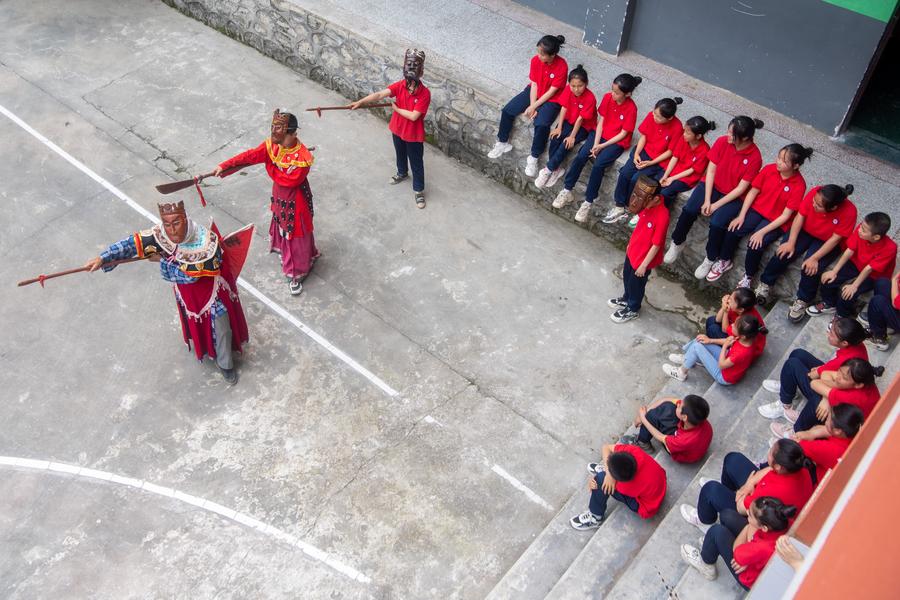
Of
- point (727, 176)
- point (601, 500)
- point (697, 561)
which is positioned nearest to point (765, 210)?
point (727, 176)

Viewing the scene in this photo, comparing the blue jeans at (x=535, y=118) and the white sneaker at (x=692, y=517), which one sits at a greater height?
the blue jeans at (x=535, y=118)

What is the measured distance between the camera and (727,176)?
21.1 ft

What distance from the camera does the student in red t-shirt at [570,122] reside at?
693 centimetres

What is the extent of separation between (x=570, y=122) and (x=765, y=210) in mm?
1895

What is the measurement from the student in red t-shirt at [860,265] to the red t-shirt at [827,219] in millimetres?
98

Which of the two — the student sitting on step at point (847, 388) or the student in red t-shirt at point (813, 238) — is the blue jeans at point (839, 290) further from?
the student sitting on step at point (847, 388)

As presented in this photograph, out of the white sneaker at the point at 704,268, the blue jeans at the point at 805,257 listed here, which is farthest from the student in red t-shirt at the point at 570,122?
the blue jeans at the point at 805,257

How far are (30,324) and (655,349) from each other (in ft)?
16.9

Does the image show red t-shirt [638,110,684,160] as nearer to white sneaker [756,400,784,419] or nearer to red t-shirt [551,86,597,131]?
red t-shirt [551,86,597,131]

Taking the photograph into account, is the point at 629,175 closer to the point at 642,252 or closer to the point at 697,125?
the point at 697,125

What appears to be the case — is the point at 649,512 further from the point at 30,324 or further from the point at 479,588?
the point at 30,324

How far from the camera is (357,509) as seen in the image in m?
5.57

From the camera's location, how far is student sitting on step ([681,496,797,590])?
14.0 feet

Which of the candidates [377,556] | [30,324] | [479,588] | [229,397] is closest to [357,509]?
[377,556]
